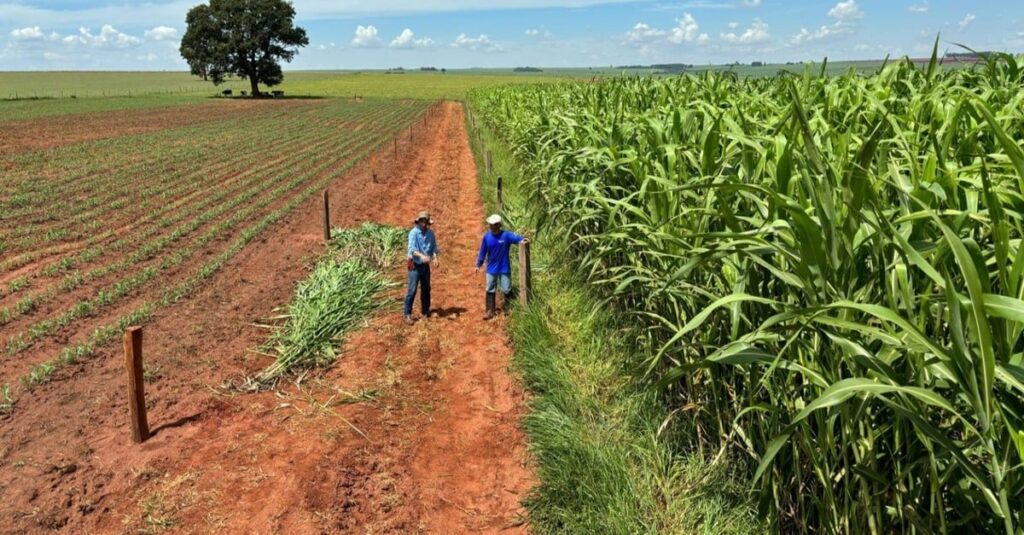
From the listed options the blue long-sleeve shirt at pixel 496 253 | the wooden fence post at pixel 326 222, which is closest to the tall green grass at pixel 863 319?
the blue long-sleeve shirt at pixel 496 253

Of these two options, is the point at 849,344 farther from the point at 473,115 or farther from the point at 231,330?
the point at 473,115

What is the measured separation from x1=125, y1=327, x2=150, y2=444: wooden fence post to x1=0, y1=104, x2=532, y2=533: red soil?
0.40 feet

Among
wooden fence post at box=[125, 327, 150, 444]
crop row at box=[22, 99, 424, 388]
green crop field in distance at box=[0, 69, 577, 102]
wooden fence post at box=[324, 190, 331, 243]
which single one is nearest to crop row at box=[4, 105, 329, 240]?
crop row at box=[22, 99, 424, 388]

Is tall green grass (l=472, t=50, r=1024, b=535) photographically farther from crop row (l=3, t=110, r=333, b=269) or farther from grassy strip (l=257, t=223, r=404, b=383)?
crop row (l=3, t=110, r=333, b=269)

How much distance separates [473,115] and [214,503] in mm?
34246

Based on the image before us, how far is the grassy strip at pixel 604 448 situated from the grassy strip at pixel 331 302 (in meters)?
2.13

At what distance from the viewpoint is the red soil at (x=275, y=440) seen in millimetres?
4367

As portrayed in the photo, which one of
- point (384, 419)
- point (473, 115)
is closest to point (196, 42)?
point (473, 115)

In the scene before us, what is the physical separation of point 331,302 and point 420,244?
52.9 inches

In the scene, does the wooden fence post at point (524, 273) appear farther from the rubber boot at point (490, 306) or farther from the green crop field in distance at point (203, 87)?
the green crop field in distance at point (203, 87)

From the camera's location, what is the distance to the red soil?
437cm

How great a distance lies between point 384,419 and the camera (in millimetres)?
5574

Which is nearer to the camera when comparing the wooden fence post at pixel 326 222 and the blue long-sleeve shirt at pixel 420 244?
the blue long-sleeve shirt at pixel 420 244

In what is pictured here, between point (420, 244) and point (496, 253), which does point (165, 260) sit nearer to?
point (420, 244)
